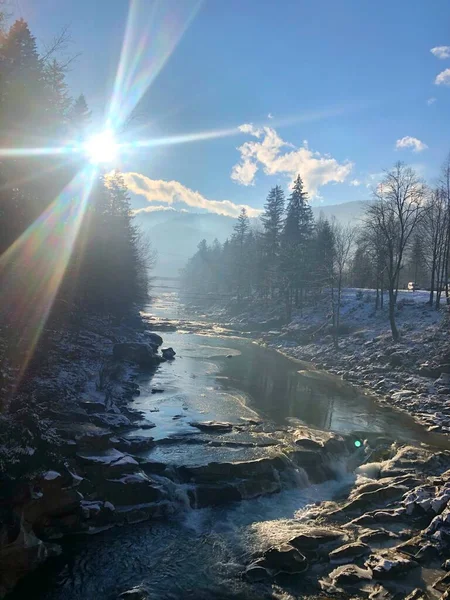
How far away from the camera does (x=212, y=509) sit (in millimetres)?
12938

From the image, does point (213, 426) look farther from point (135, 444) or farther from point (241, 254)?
point (241, 254)

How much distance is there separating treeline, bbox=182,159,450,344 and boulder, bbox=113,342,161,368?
61.8 feet

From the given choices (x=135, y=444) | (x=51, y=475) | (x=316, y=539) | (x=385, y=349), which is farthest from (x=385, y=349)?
(x=51, y=475)

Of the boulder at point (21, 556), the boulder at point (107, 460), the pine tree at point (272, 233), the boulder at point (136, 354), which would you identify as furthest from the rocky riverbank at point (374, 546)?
the pine tree at point (272, 233)

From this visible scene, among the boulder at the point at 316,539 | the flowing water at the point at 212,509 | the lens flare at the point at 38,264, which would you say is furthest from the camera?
the lens flare at the point at 38,264

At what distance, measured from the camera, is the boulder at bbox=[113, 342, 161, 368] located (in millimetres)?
31803

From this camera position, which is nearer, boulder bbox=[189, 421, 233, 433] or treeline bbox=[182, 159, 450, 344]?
boulder bbox=[189, 421, 233, 433]

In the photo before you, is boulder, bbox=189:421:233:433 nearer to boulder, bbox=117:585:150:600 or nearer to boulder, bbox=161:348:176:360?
boulder, bbox=117:585:150:600

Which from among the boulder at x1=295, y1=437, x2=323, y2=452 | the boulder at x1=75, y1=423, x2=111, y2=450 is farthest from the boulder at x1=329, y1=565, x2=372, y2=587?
the boulder at x1=75, y1=423, x2=111, y2=450

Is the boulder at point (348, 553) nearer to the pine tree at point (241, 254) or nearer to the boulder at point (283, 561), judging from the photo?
the boulder at point (283, 561)

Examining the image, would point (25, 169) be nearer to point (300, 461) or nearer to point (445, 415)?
point (300, 461)

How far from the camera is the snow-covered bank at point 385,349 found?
2578 cm

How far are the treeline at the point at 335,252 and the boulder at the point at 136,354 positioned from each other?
18.8 meters

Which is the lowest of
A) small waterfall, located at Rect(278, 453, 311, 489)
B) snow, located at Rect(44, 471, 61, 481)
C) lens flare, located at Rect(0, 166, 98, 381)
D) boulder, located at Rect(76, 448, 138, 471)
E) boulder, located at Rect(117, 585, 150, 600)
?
small waterfall, located at Rect(278, 453, 311, 489)
